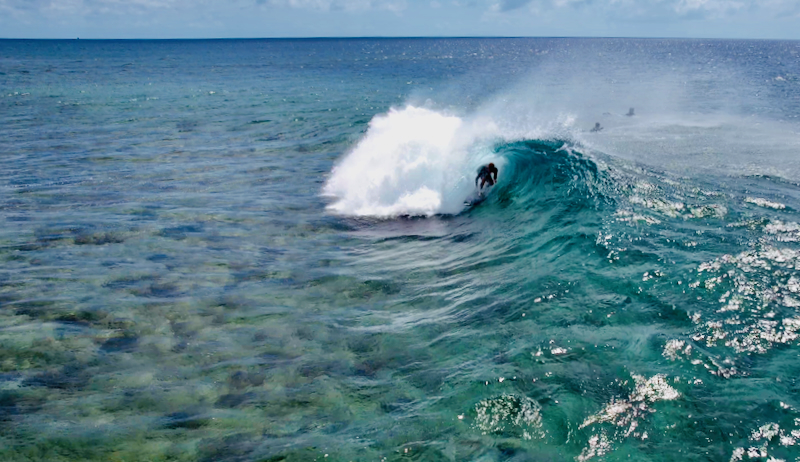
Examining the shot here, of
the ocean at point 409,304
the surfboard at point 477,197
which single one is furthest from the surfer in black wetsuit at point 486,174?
the ocean at point 409,304

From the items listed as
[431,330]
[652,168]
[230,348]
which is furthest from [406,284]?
[652,168]

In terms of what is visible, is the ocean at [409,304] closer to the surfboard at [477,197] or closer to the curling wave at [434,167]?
the curling wave at [434,167]

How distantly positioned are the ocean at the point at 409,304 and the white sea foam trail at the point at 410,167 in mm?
100

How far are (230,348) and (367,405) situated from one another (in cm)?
286

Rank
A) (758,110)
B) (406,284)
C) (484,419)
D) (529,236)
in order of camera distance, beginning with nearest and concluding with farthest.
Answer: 1. (484,419)
2. (406,284)
3. (529,236)
4. (758,110)

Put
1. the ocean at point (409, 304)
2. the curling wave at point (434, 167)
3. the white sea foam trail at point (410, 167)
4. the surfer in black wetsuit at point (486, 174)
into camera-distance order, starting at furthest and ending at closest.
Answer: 1. the surfer in black wetsuit at point (486, 174)
2. the white sea foam trail at point (410, 167)
3. the curling wave at point (434, 167)
4. the ocean at point (409, 304)

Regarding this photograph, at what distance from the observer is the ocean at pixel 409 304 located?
689 cm

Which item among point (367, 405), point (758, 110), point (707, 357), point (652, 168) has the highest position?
point (758, 110)

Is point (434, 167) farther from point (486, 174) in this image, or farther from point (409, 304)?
point (409, 304)

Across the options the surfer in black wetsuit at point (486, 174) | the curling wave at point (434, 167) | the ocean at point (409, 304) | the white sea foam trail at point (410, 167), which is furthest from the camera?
the surfer in black wetsuit at point (486, 174)

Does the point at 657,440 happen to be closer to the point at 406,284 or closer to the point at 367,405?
the point at 367,405

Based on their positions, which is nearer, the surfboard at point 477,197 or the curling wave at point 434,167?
the curling wave at point 434,167

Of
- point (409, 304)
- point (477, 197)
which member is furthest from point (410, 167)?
point (409, 304)

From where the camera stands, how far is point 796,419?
22.2 ft
